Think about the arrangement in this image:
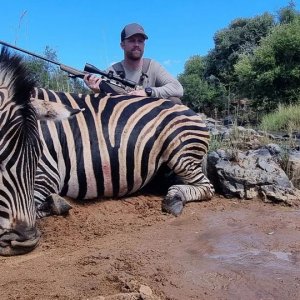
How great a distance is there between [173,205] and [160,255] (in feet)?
4.13

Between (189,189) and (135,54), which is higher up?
(135,54)

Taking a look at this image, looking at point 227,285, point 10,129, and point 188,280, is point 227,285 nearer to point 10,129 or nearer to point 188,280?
point 188,280

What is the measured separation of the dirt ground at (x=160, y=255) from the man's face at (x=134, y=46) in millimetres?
1968

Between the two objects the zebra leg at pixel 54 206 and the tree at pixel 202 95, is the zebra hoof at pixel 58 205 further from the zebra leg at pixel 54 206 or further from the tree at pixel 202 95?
the tree at pixel 202 95

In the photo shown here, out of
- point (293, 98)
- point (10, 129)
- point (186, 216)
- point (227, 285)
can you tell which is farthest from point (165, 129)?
point (293, 98)

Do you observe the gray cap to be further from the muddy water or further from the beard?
the muddy water

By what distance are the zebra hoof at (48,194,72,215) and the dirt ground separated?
0.07 metres

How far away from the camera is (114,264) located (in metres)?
2.74

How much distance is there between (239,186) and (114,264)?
2.28m

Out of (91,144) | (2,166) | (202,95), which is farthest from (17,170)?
(202,95)

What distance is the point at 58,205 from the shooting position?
12.4ft

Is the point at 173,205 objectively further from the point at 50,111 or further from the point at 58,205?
the point at 50,111

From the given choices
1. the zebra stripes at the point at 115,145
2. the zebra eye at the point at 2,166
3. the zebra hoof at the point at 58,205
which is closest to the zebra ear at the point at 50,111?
the zebra eye at the point at 2,166

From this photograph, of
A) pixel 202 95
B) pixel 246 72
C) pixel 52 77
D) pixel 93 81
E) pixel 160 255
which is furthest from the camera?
pixel 202 95
